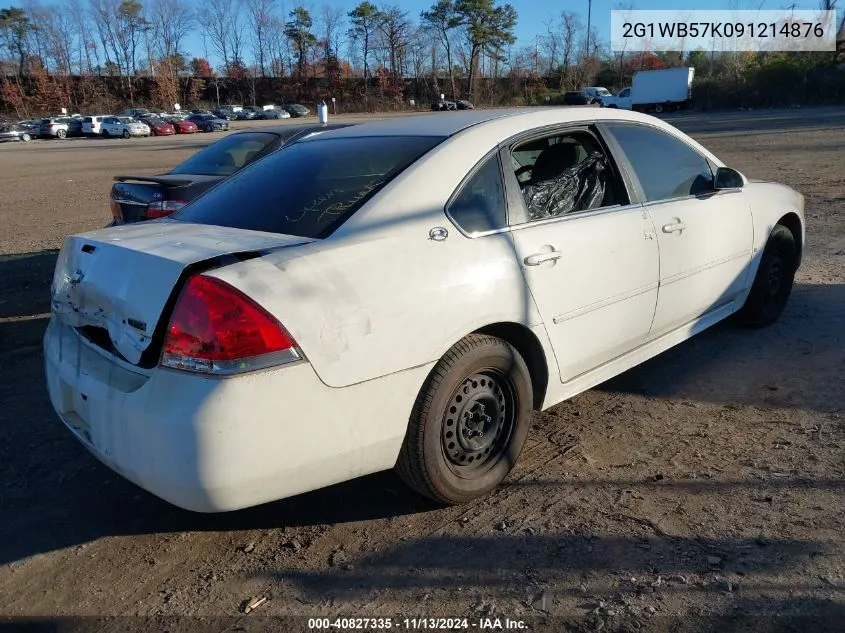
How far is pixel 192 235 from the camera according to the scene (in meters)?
2.90

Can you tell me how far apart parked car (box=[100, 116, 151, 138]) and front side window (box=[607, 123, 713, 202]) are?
Result: 55883mm

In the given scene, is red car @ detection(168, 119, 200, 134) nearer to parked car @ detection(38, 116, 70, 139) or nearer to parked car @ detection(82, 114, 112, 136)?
parked car @ detection(82, 114, 112, 136)

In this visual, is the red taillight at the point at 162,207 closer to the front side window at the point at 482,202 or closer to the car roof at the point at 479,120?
the car roof at the point at 479,120

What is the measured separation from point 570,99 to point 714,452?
6215 cm

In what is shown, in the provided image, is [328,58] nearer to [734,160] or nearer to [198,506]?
[734,160]

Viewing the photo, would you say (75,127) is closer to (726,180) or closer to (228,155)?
(228,155)

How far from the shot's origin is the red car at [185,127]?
57562mm

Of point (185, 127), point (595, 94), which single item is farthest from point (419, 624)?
point (595, 94)

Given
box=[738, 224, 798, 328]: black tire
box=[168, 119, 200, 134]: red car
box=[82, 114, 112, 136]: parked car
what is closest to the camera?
box=[738, 224, 798, 328]: black tire


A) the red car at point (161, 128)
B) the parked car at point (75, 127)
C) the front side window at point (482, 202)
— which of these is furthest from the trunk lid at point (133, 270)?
the parked car at point (75, 127)

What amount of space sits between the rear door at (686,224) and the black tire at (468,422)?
121 cm

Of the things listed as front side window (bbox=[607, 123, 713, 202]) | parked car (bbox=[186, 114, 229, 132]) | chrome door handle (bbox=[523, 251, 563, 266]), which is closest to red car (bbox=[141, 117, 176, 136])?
parked car (bbox=[186, 114, 229, 132])

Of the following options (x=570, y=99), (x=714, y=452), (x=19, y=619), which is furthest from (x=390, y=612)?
(x=570, y=99)

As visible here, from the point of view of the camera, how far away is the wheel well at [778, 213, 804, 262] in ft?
16.9
